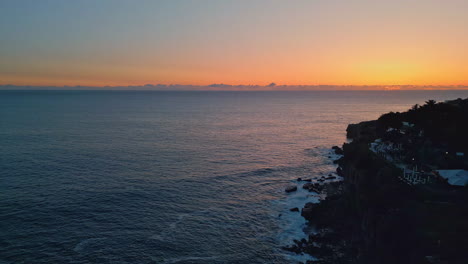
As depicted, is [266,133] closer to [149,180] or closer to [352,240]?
[149,180]

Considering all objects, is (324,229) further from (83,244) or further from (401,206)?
(83,244)

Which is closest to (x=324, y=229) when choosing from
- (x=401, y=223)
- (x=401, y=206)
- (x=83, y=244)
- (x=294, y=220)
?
(x=294, y=220)

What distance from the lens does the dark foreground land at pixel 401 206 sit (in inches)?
1010

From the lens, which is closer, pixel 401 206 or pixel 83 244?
pixel 401 206

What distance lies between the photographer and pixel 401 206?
29625 mm

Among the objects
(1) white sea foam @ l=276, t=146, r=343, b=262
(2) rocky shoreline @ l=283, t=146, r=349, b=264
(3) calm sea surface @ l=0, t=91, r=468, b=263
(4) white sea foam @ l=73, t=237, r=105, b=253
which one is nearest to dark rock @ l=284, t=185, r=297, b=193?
(2) rocky shoreline @ l=283, t=146, r=349, b=264

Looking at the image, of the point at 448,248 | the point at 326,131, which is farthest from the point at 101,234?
the point at 326,131

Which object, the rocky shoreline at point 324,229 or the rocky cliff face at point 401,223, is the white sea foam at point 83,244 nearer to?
the rocky shoreline at point 324,229

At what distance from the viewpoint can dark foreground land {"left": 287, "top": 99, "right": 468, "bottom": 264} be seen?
25.7m

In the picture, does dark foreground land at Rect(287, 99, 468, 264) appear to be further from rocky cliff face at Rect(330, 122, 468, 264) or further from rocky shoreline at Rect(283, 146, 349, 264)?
rocky shoreline at Rect(283, 146, 349, 264)

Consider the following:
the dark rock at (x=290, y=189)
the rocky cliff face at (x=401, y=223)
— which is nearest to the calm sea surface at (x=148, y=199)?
the dark rock at (x=290, y=189)

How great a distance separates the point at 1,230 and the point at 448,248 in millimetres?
45349

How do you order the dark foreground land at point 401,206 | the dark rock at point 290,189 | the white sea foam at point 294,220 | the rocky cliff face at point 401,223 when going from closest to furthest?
the rocky cliff face at point 401,223 < the dark foreground land at point 401,206 < the white sea foam at point 294,220 < the dark rock at point 290,189

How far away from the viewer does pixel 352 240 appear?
3472 centimetres
